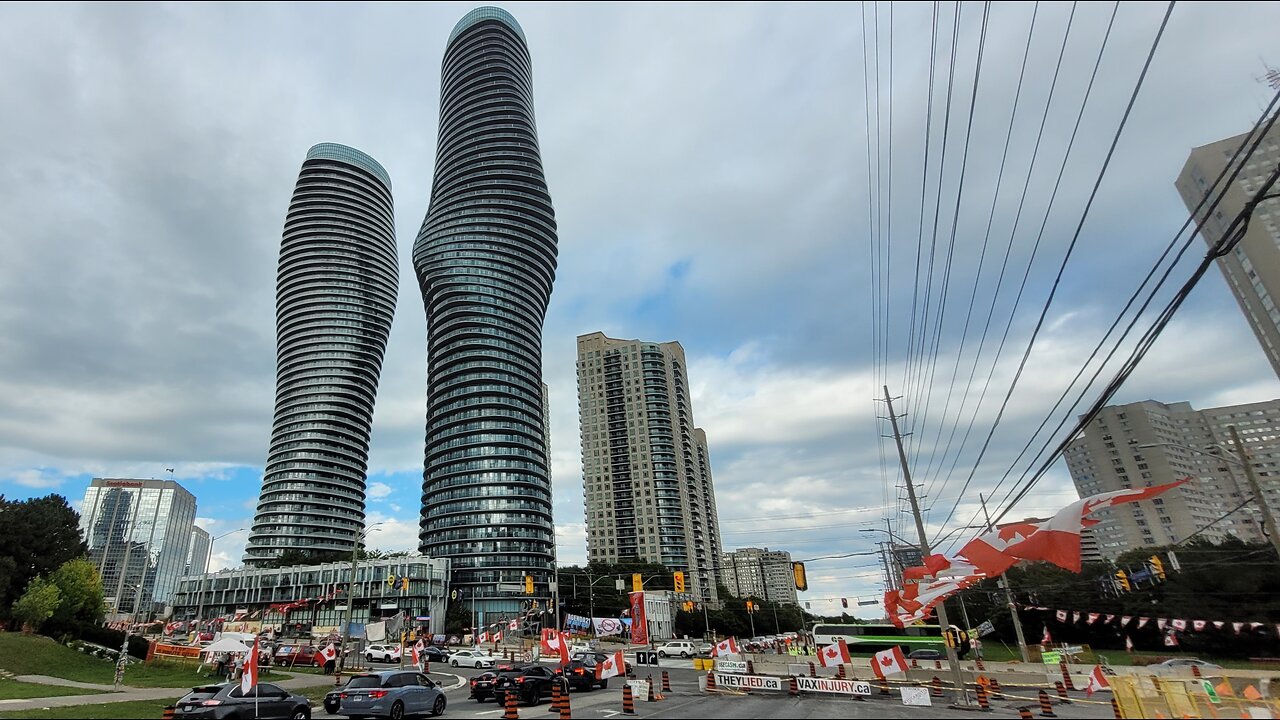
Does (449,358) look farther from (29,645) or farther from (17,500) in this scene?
(29,645)

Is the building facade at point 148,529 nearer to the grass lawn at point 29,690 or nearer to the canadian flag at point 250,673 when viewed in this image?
the grass lawn at point 29,690

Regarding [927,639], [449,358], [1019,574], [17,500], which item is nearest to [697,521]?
[449,358]

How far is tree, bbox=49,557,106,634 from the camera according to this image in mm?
45344

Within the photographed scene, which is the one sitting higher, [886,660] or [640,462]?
[640,462]

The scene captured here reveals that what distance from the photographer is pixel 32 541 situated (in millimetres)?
57562

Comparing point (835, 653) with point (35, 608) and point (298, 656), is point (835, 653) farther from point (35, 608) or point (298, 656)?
point (35, 608)

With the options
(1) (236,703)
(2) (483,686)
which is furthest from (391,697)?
(2) (483,686)

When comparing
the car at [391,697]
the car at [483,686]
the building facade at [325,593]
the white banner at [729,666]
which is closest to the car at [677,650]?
the white banner at [729,666]

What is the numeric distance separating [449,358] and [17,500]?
85554 millimetres

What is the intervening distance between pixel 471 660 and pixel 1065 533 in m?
42.5

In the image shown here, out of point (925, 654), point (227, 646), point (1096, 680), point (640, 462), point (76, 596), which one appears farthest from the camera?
point (640, 462)

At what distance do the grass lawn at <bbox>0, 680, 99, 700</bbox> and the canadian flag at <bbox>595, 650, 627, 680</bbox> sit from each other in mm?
20769

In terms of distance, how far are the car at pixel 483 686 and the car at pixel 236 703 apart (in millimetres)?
7227

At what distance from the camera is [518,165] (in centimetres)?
16450
